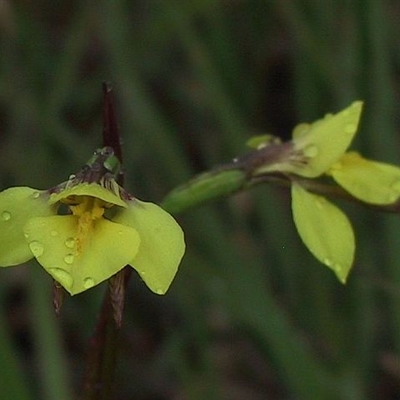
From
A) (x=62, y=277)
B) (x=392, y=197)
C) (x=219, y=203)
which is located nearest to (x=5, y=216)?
(x=62, y=277)

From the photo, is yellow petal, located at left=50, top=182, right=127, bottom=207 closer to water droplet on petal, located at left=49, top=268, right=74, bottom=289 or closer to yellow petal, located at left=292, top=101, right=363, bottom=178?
water droplet on petal, located at left=49, top=268, right=74, bottom=289

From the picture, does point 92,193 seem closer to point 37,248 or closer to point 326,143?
point 37,248

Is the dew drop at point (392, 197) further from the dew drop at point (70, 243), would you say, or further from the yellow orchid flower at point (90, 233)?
the dew drop at point (70, 243)

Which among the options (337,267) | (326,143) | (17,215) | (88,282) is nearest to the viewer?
(88,282)

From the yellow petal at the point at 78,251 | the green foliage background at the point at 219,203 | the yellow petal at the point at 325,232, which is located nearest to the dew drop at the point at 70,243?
the yellow petal at the point at 78,251

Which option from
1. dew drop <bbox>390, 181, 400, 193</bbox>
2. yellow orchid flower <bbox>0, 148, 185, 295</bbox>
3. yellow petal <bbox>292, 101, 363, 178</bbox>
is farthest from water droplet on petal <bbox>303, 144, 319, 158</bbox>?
yellow orchid flower <bbox>0, 148, 185, 295</bbox>

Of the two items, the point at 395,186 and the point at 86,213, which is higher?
the point at 86,213

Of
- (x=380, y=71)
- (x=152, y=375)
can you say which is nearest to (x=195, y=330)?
(x=152, y=375)
